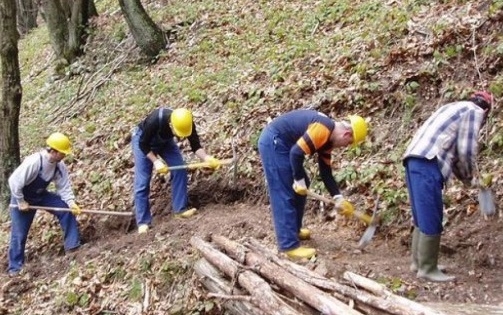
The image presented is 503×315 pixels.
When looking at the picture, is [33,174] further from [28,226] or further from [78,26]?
[78,26]

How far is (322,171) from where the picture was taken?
6484 millimetres

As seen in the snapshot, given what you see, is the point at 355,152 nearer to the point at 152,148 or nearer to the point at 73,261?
the point at 152,148

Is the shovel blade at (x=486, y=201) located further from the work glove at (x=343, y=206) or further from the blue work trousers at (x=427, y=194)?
the work glove at (x=343, y=206)

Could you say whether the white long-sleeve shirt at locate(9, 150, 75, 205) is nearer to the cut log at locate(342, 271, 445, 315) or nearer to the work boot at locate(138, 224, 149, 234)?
the work boot at locate(138, 224, 149, 234)

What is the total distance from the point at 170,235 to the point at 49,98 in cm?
903

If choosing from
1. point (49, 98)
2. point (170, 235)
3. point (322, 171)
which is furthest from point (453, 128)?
point (49, 98)

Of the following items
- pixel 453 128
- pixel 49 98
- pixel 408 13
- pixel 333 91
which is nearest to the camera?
pixel 453 128

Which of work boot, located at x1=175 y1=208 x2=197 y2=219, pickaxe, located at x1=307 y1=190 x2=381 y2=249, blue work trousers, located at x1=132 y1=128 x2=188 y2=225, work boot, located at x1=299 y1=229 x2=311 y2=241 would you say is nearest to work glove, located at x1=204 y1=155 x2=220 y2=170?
blue work trousers, located at x1=132 y1=128 x2=188 y2=225

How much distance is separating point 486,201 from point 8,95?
7.72m

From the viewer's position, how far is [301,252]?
6250 millimetres

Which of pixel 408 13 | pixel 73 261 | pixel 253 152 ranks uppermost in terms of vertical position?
pixel 408 13

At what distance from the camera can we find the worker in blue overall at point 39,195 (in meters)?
8.34

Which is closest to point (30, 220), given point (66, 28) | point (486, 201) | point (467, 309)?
point (486, 201)

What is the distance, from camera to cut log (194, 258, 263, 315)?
5371mm
